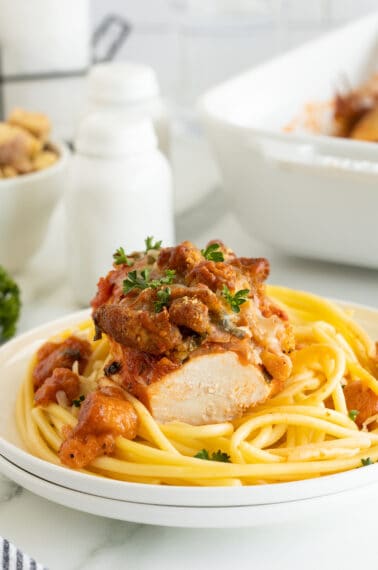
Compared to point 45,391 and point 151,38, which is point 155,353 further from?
point 151,38

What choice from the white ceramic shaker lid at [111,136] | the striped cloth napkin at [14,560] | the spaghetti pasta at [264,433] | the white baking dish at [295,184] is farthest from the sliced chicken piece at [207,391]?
the white ceramic shaker lid at [111,136]

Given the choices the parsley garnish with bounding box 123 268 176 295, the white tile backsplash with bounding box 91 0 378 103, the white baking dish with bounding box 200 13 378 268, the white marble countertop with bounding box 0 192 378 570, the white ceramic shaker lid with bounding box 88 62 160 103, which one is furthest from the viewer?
the white tile backsplash with bounding box 91 0 378 103

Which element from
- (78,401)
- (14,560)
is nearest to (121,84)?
(78,401)

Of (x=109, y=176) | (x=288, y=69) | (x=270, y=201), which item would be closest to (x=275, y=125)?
(x=288, y=69)

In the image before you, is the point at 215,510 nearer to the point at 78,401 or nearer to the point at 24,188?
the point at 78,401

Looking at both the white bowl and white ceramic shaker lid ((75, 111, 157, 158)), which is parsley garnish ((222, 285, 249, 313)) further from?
the white bowl

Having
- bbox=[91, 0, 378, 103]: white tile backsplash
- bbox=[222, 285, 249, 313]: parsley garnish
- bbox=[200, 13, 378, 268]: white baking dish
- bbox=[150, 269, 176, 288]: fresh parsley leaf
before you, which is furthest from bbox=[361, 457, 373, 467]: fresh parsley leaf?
bbox=[91, 0, 378, 103]: white tile backsplash

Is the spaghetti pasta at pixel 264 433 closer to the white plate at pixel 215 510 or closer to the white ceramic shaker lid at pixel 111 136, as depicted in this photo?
the white plate at pixel 215 510
